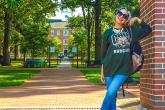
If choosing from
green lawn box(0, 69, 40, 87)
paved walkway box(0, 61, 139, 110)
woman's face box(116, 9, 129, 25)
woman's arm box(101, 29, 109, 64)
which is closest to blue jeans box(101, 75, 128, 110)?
woman's arm box(101, 29, 109, 64)

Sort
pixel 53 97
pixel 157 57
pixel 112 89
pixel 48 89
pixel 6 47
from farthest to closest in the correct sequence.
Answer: pixel 6 47
pixel 48 89
pixel 53 97
pixel 157 57
pixel 112 89

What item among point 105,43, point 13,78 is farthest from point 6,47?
point 105,43

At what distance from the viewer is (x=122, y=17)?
281 inches

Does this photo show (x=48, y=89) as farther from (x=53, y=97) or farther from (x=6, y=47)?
(x=6, y=47)

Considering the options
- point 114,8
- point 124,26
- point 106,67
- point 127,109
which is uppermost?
point 114,8

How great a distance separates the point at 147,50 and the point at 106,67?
1831 millimetres

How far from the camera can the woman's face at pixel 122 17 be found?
7.13 metres

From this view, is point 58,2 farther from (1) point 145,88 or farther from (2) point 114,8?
(1) point 145,88

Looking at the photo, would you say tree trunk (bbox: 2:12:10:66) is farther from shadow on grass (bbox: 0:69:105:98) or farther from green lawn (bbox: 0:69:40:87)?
shadow on grass (bbox: 0:69:105:98)

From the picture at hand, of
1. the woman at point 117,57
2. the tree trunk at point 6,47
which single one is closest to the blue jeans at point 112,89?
the woman at point 117,57

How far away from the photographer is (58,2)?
48531 mm

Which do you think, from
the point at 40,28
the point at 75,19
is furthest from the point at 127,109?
the point at 75,19

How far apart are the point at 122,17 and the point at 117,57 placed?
0.55 meters

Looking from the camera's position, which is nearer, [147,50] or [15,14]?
[147,50]
